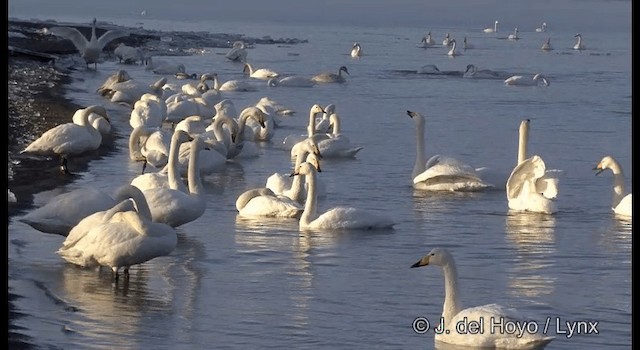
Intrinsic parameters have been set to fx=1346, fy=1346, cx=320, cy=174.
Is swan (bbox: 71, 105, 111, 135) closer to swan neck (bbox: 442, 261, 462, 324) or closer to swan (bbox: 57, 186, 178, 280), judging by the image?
swan (bbox: 57, 186, 178, 280)

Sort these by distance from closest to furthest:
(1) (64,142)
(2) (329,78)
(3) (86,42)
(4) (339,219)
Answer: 1. (4) (339,219)
2. (1) (64,142)
3. (2) (329,78)
4. (3) (86,42)

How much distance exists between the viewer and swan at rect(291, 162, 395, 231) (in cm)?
1159

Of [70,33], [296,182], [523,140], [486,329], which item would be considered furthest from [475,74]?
[486,329]

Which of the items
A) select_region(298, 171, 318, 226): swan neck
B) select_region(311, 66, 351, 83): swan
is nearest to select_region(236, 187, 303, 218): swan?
select_region(298, 171, 318, 226): swan neck

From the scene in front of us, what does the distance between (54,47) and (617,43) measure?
3043 cm

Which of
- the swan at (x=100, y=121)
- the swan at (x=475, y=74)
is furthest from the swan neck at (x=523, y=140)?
the swan at (x=475, y=74)

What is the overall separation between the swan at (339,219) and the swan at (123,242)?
2646 mm

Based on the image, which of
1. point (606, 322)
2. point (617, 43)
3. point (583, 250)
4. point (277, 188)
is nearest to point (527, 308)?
point (606, 322)

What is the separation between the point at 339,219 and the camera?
11602 millimetres

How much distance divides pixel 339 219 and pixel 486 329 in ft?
13.9

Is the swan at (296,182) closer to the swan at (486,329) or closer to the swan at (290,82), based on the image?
the swan at (486,329)

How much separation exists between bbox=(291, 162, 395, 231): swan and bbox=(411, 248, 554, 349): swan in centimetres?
366

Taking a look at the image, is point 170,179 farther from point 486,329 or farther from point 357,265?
point 486,329

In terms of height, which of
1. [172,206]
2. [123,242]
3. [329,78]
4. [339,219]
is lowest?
[123,242]
